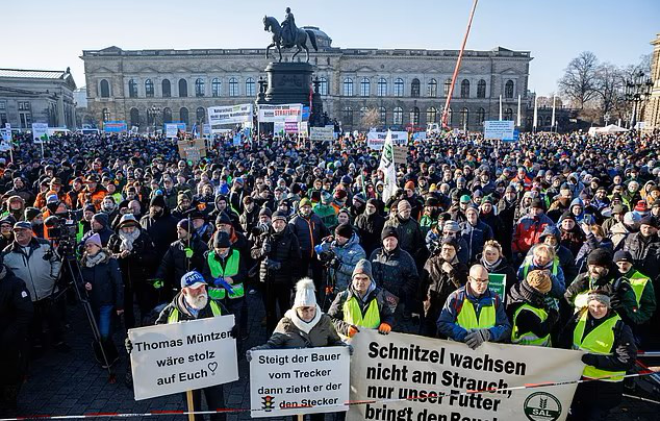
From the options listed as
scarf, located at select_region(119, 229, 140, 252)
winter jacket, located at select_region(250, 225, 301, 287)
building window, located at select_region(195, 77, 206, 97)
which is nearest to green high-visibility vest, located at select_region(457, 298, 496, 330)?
winter jacket, located at select_region(250, 225, 301, 287)

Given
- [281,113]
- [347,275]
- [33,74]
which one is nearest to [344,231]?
[347,275]

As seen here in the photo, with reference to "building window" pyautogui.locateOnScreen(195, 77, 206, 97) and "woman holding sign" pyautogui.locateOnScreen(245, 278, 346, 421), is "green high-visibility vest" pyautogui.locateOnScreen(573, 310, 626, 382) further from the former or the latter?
"building window" pyautogui.locateOnScreen(195, 77, 206, 97)

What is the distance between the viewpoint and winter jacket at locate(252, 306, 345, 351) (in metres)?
3.85

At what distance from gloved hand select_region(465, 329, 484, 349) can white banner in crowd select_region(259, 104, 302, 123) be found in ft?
56.2

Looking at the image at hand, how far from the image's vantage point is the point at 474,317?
165 inches

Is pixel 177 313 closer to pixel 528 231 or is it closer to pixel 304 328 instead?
pixel 304 328

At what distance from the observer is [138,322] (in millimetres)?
7309

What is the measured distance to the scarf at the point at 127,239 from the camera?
6.25 m

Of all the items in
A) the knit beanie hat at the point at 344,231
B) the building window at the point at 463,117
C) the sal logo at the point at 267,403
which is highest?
the building window at the point at 463,117

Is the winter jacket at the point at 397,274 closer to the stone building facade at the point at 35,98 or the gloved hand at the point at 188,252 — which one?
the gloved hand at the point at 188,252

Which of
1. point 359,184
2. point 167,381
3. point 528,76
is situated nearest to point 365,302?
point 167,381

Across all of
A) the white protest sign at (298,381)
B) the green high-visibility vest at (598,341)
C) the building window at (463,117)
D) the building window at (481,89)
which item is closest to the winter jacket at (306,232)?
the white protest sign at (298,381)

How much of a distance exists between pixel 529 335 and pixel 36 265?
17.8 feet

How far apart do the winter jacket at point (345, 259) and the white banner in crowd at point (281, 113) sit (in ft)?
49.4
